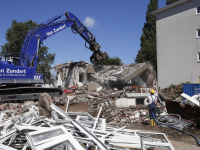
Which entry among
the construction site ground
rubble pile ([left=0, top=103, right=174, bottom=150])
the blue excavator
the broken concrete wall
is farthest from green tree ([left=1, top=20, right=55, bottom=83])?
rubble pile ([left=0, top=103, right=174, bottom=150])

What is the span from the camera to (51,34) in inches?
504

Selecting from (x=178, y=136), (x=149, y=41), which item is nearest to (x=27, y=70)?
(x=178, y=136)

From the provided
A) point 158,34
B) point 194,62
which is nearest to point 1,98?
point 194,62

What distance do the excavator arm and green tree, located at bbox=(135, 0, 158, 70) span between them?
17096 millimetres

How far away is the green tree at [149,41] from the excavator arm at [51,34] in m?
17.1

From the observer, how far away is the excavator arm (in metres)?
11.5

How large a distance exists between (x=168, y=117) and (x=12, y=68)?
24.9 ft

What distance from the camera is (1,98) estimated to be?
1023cm

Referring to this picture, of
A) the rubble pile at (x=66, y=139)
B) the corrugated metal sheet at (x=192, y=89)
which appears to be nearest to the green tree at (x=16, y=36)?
the corrugated metal sheet at (x=192, y=89)

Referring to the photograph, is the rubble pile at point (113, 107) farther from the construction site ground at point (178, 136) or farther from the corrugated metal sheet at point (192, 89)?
the corrugated metal sheet at point (192, 89)

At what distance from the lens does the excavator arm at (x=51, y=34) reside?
11492 mm

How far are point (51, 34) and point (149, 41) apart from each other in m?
23.6

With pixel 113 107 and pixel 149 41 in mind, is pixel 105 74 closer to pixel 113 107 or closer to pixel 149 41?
pixel 113 107

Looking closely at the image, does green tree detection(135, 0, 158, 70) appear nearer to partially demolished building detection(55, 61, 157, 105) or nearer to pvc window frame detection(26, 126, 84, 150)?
partially demolished building detection(55, 61, 157, 105)
